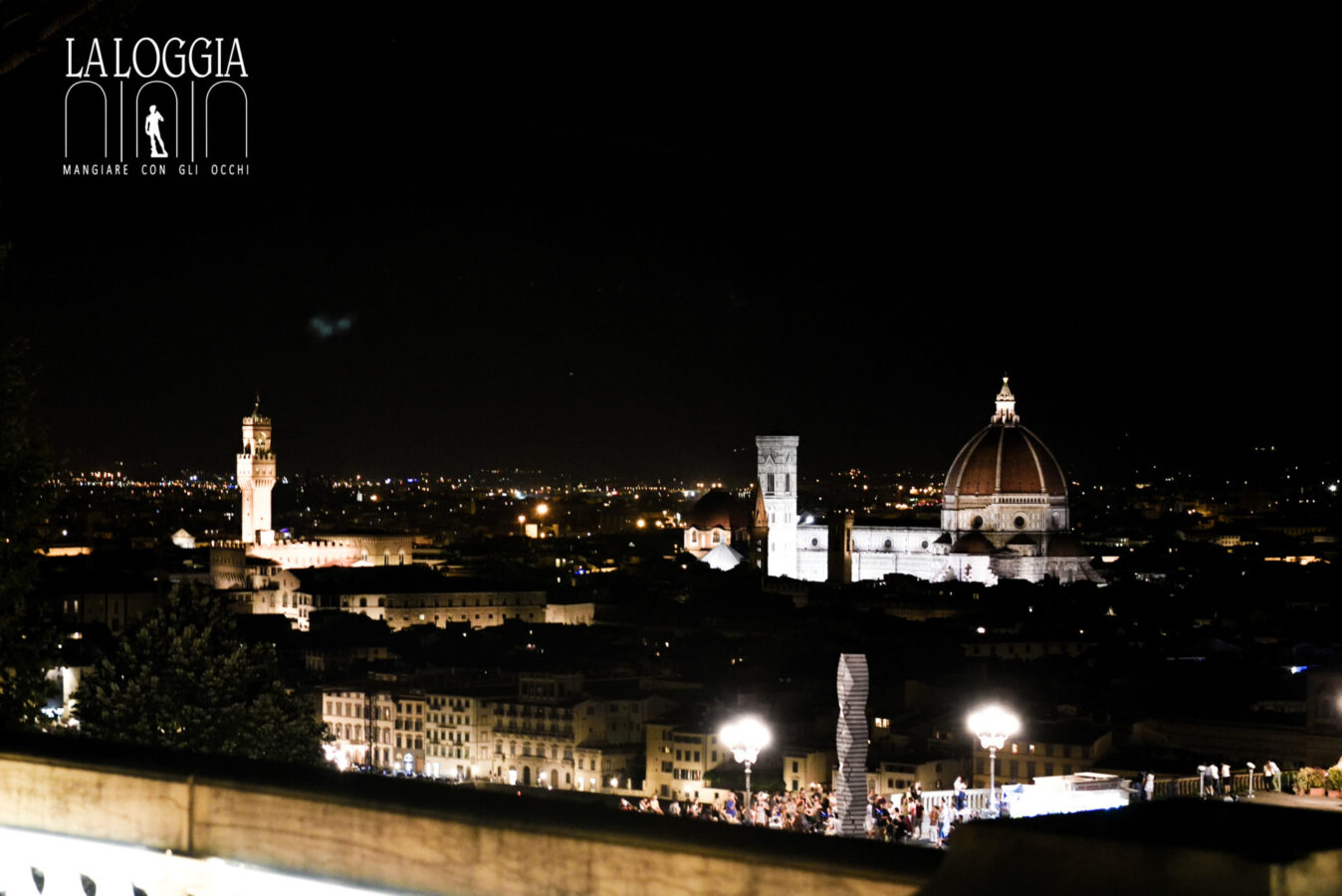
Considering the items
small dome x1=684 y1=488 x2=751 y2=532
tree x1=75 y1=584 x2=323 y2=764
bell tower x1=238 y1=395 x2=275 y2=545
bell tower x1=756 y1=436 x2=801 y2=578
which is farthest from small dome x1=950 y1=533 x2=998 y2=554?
tree x1=75 y1=584 x2=323 y2=764

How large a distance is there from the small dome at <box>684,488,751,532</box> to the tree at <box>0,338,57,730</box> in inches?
3214

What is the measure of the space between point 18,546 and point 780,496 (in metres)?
73.5

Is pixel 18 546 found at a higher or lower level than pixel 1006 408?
lower

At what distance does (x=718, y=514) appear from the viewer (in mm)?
90750

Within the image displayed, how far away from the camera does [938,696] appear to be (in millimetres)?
42562

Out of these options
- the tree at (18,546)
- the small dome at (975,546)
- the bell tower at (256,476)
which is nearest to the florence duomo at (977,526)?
the small dome at (975,546)

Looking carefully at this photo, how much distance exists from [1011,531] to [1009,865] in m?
73.6

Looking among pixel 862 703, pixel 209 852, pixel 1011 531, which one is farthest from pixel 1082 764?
pixel 1011 531

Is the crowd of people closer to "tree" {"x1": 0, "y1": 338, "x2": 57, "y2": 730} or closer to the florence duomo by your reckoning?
"tree" {"x1": 0, "y1": 338, "x2": 57, "y2": 730}

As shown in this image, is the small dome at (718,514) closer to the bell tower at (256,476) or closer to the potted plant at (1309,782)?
the bell tower at (256,476)

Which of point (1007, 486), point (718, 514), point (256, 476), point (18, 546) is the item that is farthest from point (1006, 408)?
point (18, 546)

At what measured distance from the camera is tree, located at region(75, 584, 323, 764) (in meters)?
14.5

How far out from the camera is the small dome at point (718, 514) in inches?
3558

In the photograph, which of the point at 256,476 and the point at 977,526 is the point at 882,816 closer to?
the point at 977,526
